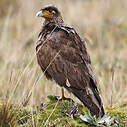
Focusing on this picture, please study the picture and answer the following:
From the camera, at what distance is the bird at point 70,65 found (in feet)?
10.7

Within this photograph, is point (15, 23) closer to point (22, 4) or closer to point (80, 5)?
point (22, 4)

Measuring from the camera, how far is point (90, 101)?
3238 millimetres

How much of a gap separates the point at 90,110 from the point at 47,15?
1.49 metres

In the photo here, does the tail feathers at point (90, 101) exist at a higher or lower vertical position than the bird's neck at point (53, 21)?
lower

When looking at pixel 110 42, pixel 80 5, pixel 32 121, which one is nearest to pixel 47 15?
pixel 32 121

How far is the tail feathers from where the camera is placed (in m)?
3.20

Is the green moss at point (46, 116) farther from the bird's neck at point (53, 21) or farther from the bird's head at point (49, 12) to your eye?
the bird's head at point (49, 12)

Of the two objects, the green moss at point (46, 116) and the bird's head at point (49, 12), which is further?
the bird's head at point (49, 12)

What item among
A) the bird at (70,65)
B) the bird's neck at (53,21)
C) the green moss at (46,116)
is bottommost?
the green moss at (46,116)

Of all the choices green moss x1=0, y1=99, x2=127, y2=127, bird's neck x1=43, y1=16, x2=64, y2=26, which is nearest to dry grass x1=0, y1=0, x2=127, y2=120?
bird's neck x1=43, y1=16, x2=64, y2=26

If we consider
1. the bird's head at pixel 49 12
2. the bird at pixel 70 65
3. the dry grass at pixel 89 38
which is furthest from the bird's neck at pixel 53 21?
the dry grass at pixel 89 38

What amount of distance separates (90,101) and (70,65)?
455mm

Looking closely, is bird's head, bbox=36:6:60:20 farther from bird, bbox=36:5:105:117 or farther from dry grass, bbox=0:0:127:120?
dry grass, bbox=0:0:127:120

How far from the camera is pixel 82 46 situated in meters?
3.63
